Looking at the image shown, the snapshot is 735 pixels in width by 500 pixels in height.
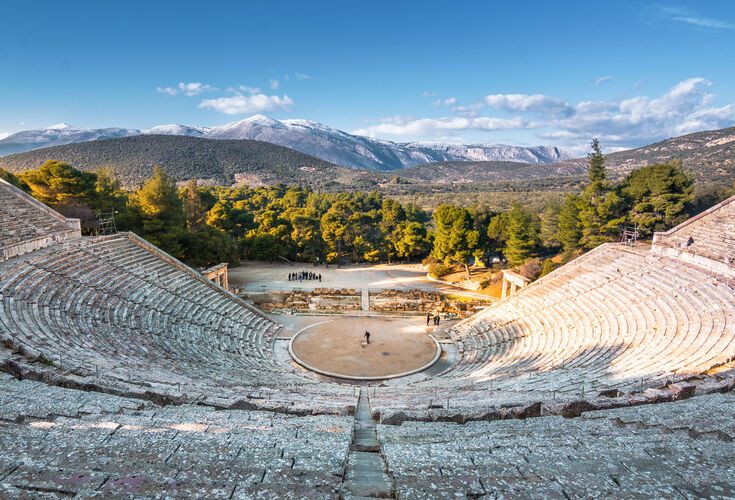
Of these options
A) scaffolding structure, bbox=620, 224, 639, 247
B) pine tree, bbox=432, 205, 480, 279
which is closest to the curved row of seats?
Answer: scaffolding structure, bbox=620, 224, 639, 247

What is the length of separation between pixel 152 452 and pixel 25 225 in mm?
19417

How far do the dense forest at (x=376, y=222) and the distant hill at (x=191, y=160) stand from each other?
43118mm

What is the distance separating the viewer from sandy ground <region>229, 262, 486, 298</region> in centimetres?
2942

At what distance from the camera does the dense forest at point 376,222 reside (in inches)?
1085

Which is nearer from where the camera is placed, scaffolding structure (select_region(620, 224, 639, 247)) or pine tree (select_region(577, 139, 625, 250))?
scaffolding structure (select_region(620, 224, 639, 247))

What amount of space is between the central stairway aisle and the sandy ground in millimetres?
22886

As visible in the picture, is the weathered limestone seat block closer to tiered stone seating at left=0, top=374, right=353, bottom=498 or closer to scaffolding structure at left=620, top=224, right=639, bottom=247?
tiered stone seating at left=0, top=374, right=353, bottom=498

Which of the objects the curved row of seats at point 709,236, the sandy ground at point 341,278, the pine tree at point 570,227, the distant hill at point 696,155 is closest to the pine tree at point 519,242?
the pine tree at point 570,227

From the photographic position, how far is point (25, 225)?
18.0 m

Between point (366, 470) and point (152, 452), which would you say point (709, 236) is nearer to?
point (366, 470)

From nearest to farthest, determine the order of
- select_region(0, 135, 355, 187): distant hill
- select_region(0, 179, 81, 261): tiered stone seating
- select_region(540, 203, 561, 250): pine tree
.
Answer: select_region(0, 179, 81, 261): tiered stone seating < select_region(540, 203, 561, 250): pine tree < select_region(0, 135, 355, 187): distant hill

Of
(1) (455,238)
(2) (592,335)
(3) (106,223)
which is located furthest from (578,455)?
(3) (106,223)

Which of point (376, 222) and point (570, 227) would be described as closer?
point (570, 227)

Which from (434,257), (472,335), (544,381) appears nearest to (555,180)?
(434,257)
